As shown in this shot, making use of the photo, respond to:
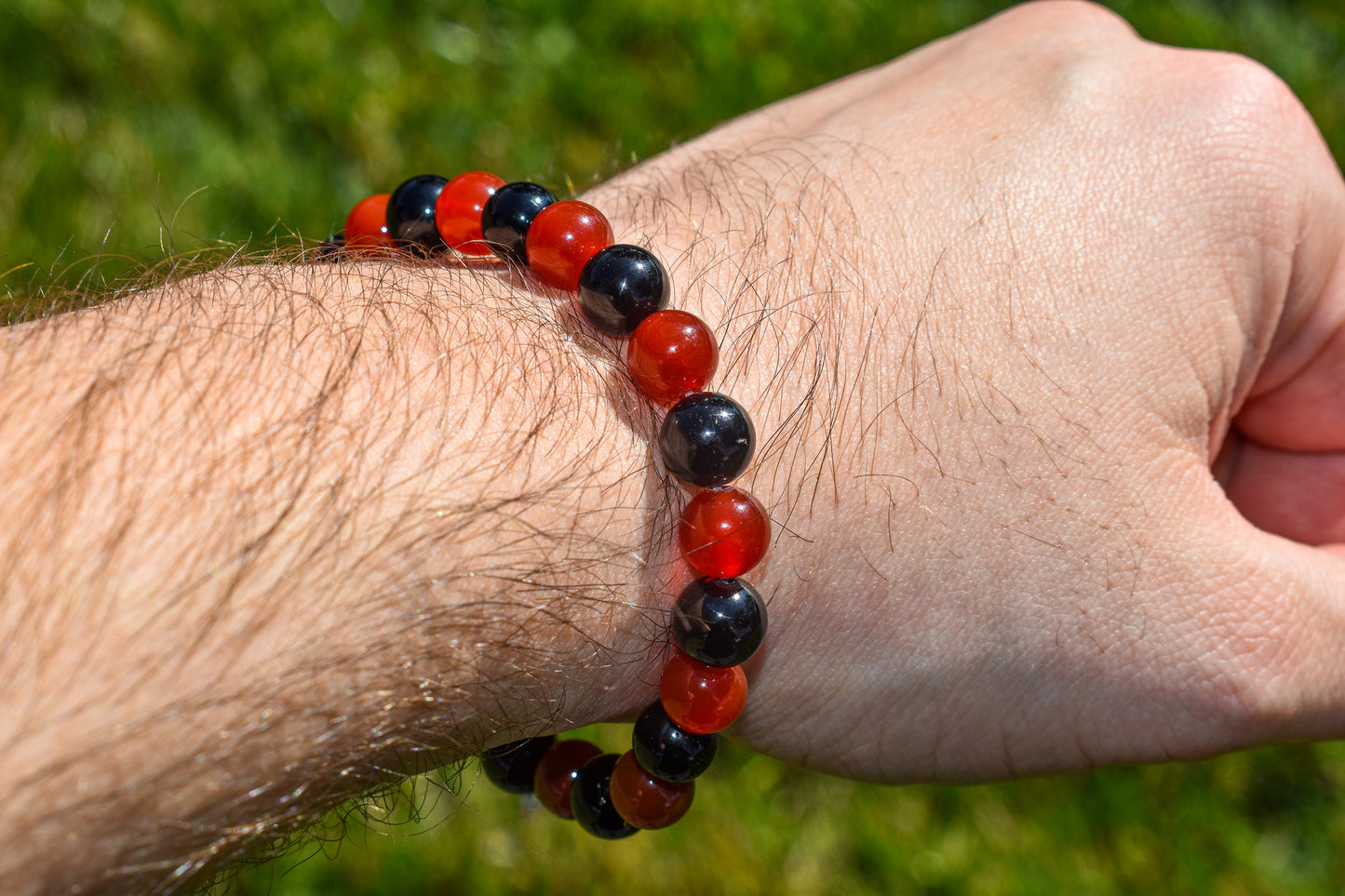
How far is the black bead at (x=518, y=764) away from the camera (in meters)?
1.78

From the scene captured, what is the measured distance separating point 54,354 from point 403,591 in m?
0.52

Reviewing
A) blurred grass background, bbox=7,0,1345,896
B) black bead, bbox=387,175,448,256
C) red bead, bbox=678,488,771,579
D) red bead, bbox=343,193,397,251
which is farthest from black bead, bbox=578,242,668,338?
blurred grass background, bbox=7,0,1345,896

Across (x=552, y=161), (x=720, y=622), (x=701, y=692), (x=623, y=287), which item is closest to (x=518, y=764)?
(x=701, y=692)

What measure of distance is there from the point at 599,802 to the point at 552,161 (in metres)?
2.14

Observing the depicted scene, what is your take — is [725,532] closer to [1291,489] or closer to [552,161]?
[1291,489]

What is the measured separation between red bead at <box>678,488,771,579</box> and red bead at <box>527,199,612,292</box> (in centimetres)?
37

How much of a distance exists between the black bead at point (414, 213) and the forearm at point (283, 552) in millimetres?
217

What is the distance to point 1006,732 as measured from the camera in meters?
1.66

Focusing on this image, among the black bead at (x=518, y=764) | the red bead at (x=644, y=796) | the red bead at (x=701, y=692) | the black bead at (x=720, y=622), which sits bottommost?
the black bead at (x=518, y=764)

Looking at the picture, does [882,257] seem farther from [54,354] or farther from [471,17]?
[471,17]

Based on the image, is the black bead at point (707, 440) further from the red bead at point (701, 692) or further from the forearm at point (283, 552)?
the red bead at point (701, 692)

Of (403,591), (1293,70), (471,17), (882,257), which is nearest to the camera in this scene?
(403,591)

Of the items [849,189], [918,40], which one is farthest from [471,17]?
[849,189]

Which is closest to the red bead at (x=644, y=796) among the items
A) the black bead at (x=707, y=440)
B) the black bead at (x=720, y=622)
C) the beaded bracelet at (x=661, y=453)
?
the beaded bracelet at (x=661, y=453)
